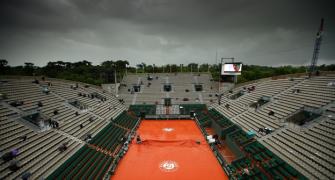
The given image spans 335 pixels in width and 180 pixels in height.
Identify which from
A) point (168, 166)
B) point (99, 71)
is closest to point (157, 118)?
point (168, 166)

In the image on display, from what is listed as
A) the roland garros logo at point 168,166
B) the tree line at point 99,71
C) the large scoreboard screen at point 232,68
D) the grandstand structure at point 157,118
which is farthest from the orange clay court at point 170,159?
the tree line at point 99,71

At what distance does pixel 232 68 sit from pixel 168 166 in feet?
82.6

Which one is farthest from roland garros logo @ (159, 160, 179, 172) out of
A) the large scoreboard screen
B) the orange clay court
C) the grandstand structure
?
the large scoreboard screen

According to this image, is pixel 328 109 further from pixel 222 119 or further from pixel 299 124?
pixel 222 119

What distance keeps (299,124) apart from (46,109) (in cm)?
2847

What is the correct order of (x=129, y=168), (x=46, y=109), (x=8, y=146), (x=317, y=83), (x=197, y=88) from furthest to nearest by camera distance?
(x=197, y=88)
(x=317, y=83)
(x=46, y=109)
(x=129, y=168)
(x=8, y=146)

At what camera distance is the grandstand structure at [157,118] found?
40.8ft

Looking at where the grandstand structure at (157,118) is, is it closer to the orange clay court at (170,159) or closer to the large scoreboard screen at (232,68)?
the orange clay court at (170,159)

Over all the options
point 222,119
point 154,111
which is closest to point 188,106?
point 154,111

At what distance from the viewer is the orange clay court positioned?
1438 centimetres

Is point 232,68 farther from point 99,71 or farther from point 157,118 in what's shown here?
point 99,71

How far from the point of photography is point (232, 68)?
32.9 m

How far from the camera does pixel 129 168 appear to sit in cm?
1547

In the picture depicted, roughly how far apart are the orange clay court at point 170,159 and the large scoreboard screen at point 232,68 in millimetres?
15618
